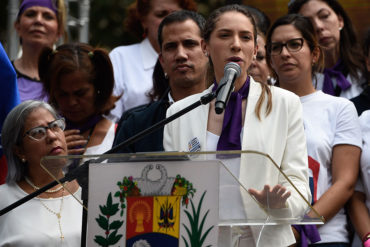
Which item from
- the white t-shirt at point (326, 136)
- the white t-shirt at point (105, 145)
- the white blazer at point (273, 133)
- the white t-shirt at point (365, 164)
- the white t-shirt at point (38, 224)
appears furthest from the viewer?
the white t-shirt at point (105, 145)

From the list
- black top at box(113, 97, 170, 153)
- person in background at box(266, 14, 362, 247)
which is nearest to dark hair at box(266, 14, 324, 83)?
person in background at box(266, 14, 362, 247)

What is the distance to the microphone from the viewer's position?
118 inches

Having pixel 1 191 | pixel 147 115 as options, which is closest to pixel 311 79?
pixel 147 115

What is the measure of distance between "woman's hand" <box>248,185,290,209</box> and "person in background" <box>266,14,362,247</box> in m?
1.49

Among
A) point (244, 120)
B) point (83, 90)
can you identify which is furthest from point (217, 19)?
point (83, 90)

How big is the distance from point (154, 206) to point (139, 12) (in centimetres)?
363

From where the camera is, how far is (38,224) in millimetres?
4203

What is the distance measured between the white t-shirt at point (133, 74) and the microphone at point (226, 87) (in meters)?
2.73

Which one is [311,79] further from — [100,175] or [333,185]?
[100,175]

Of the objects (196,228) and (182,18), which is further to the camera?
(182,18)

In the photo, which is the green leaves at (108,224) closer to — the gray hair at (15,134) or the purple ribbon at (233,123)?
the purple ribbon at (233,123)

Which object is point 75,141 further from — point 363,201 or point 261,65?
point 363,201

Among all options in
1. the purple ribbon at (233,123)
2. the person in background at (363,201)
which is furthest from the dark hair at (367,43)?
the purple ribbon at (233,123)

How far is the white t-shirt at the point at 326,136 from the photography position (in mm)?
4664
